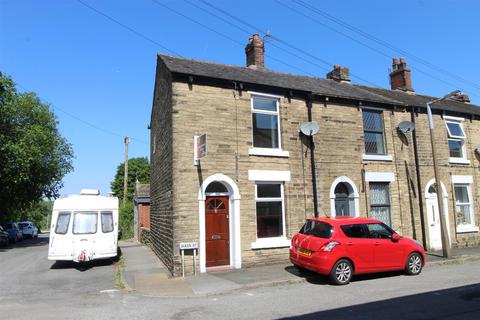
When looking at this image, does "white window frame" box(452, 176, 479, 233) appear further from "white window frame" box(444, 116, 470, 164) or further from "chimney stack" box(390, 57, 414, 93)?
"chimney stack" box(390, 57, 414, 93)

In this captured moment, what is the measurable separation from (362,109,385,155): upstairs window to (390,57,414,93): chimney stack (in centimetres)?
629

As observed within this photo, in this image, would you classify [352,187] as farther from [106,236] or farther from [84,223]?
[84,223]

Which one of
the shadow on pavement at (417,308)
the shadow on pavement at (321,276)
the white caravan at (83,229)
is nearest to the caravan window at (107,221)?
the white caravan at (83,229)

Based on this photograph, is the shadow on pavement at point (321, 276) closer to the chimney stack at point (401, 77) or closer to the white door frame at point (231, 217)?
the white door frame at point (231, 217)

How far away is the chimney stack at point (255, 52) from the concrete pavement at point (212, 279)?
8689 millimetres

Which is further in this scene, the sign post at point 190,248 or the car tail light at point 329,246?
the sign post at point 190,248

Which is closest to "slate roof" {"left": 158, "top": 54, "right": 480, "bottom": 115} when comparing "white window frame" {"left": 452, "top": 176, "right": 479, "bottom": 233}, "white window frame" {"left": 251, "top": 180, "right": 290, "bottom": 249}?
"white window frame" {"left": 452, "top": 176, "right": 479, "bottom": 233}

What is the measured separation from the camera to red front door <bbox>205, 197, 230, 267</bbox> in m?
11.8

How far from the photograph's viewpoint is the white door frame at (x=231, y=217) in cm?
1131

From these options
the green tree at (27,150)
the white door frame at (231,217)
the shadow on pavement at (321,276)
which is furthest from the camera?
the green tree at (27,150)

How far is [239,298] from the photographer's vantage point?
27.2ft

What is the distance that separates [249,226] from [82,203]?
6515mm

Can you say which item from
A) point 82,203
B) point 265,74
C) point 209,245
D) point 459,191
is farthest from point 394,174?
point 82,203

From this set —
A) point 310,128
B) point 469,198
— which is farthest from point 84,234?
point 469,198
